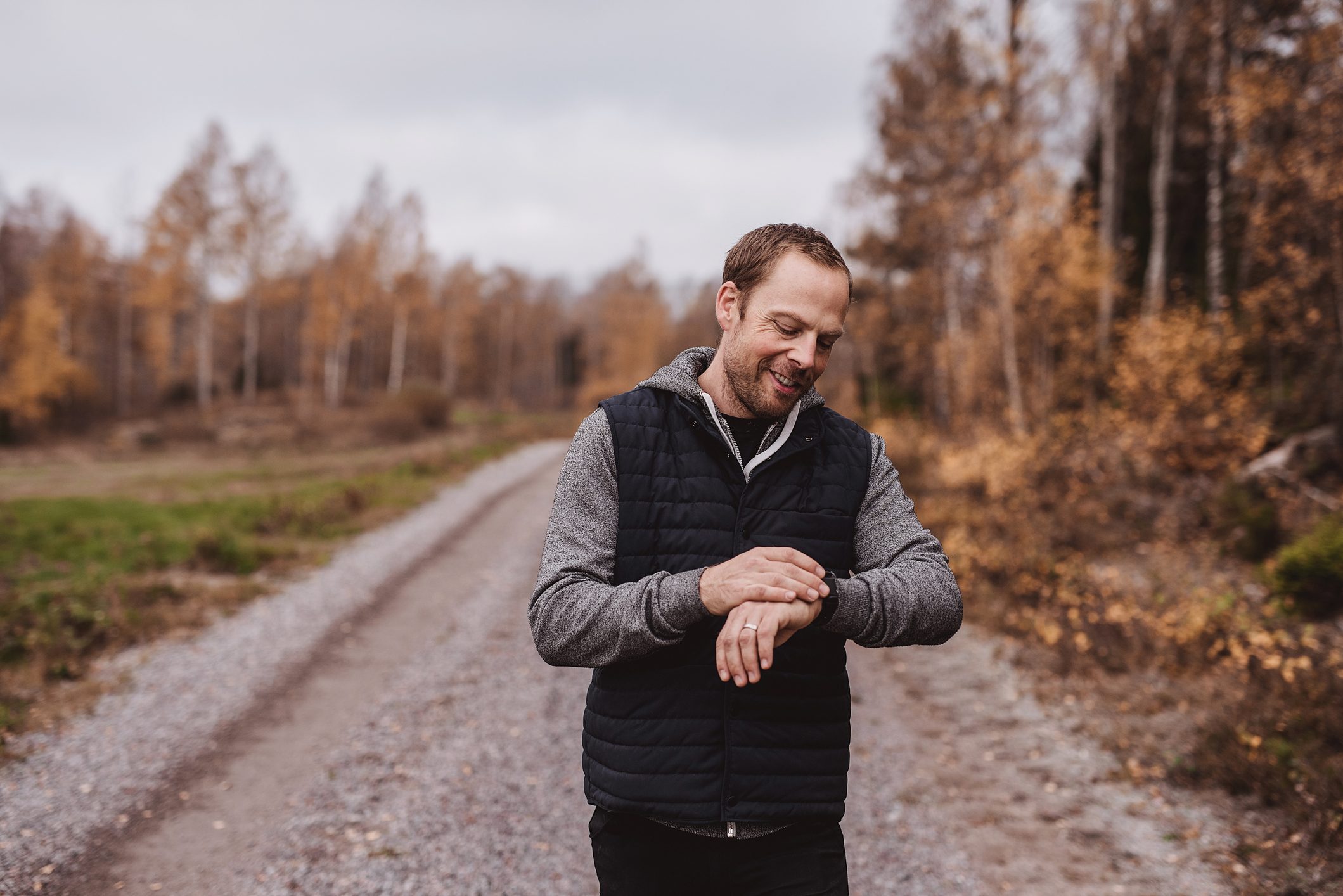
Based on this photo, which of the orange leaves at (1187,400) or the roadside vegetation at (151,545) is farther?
the orange leaves at (1187,400)

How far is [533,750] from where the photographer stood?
5316 millimetres

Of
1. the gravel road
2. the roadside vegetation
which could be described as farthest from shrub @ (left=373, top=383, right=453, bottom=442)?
the gravel road

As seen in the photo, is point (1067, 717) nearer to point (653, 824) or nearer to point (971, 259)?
point (653, 824)

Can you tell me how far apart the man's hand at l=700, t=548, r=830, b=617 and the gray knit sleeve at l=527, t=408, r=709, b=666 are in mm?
42

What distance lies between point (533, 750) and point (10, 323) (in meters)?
39.9

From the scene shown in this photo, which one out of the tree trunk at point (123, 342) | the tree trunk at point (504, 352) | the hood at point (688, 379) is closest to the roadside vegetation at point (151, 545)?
the hood at point (688, 379)

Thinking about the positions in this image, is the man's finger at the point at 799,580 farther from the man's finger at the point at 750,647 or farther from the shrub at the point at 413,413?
the shrub at the point at 413,413

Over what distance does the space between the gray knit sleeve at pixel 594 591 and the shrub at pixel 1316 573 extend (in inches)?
275

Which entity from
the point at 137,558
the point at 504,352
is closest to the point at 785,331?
the point at 137,558

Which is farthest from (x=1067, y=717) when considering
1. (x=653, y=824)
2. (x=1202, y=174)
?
(x=1202, y=174)

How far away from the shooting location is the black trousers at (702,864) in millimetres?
1666

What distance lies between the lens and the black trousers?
1.67 meters

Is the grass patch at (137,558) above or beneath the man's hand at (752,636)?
beneath

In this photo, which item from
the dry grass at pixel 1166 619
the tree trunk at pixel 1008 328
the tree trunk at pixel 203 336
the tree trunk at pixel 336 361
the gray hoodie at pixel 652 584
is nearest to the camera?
the gray hoodie at pixel 652 584
